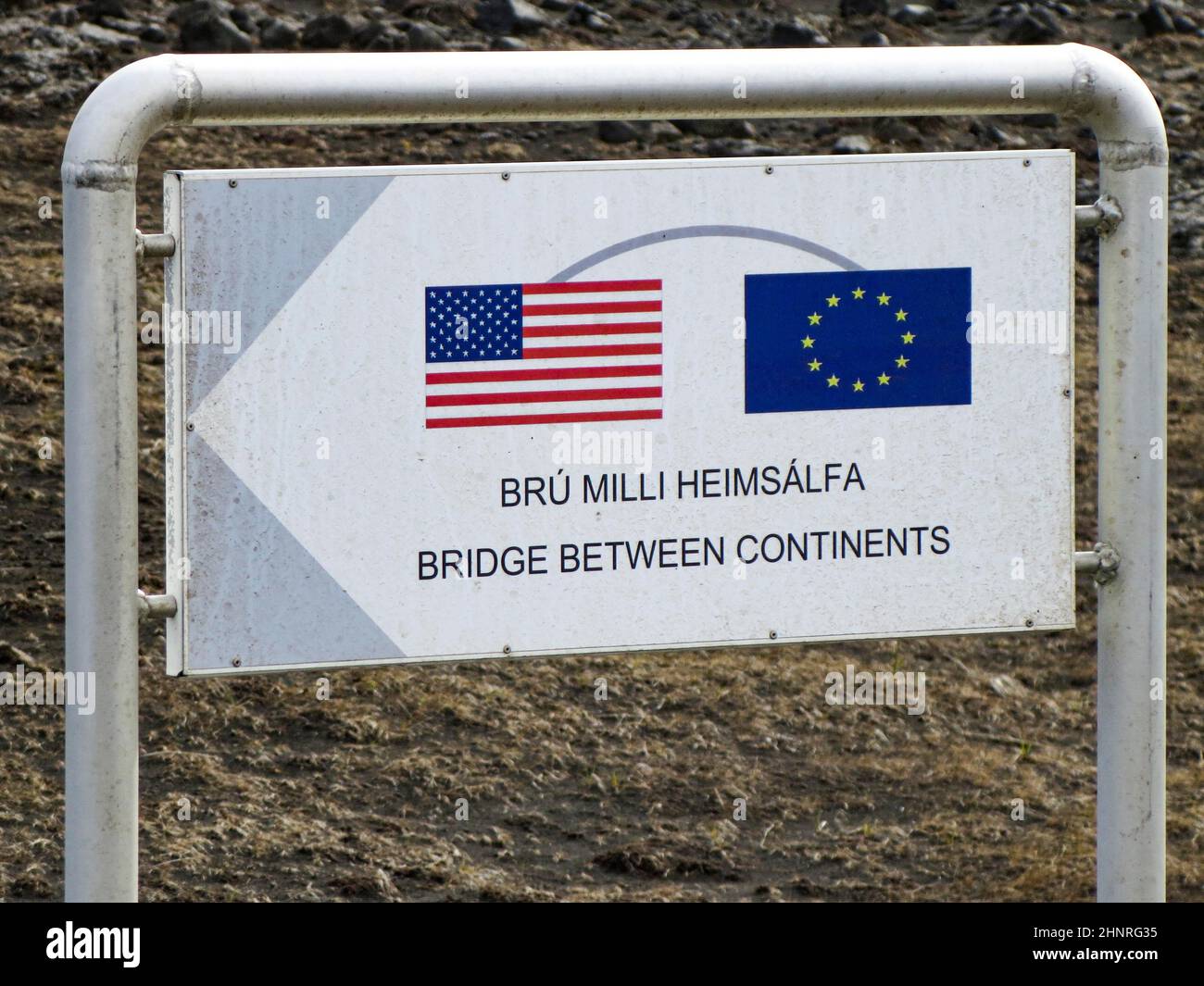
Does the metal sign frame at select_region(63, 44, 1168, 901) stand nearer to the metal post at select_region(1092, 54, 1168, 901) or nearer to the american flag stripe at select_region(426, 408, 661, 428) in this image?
the metal post at select_region(1092, 54, 1168, 901)

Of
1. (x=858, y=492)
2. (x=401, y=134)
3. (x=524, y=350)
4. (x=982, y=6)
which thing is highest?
(x=982, y=6)

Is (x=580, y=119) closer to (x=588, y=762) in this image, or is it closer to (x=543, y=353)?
(x=543, y=353)

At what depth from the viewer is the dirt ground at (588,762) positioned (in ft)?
18.1

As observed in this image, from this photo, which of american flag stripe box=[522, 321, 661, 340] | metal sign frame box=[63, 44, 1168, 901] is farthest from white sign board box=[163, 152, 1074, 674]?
metal sign frame box=[63, 44, 1168, 901]

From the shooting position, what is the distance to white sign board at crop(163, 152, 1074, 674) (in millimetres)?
3391

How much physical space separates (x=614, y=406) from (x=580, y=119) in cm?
53

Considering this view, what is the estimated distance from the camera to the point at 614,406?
3.56m

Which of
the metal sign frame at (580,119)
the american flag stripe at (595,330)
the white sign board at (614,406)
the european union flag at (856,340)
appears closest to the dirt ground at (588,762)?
the metal sign frame at (580,119)

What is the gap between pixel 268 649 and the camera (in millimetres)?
3439

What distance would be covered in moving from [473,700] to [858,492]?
10.1 ft

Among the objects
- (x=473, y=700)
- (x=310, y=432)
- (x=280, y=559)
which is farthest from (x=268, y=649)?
(x=473, y=700)

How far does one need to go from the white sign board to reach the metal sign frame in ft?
0.36

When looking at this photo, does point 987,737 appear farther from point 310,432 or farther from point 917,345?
point 310,432

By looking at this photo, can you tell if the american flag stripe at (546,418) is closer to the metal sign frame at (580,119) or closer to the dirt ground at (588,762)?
the metal sign frame at (580,119)
